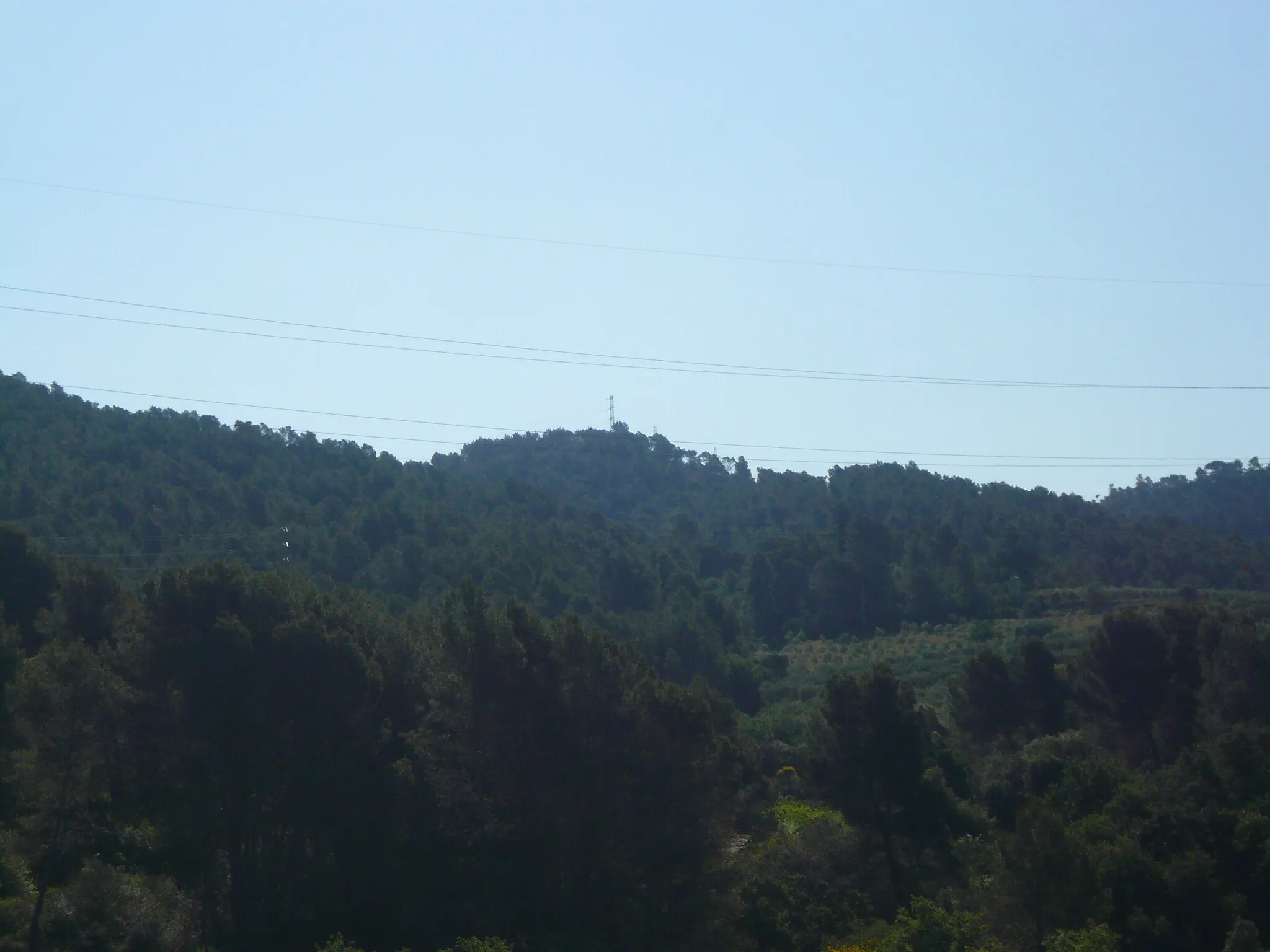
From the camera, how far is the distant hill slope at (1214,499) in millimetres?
132625

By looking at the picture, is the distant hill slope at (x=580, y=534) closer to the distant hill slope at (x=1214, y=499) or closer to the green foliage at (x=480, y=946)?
the distant hill slope at (x=1214, y=499)

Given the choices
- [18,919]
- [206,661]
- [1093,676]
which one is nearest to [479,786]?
[206,661]

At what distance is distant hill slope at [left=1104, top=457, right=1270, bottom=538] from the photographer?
133m

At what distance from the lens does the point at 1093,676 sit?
38.8 metres

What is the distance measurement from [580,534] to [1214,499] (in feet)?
299

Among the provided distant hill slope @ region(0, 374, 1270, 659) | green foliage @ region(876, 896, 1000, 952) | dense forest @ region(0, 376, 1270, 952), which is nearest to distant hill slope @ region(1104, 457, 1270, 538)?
distant hill slope @ region(0, 374, 1270, 659)

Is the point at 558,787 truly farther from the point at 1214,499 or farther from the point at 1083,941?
the point at 1214,499

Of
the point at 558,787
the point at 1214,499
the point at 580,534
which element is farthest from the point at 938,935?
the point at 1214,499

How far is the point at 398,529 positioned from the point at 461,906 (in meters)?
55.9

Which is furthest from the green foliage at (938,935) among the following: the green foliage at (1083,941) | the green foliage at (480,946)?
the green foliage at (480,946)

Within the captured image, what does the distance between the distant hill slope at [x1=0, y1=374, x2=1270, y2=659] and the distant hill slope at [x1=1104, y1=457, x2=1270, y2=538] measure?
19685 mm

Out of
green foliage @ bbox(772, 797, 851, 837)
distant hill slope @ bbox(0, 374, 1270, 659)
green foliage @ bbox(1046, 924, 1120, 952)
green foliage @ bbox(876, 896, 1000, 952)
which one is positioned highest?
distant hill slope @ bbox(0, 374, 1270, 659)

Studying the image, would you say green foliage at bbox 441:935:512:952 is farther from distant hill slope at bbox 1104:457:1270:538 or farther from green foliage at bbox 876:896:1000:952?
distant hill slope at bbox 1104:457:1270:538

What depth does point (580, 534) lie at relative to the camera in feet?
292
